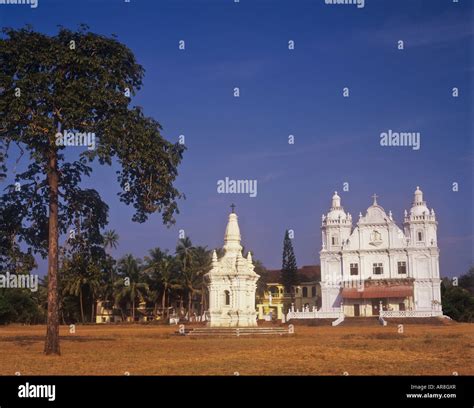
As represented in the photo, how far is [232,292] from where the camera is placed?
40344 millimetres

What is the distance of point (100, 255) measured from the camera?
2630 centimetres

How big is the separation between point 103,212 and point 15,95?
5908mm

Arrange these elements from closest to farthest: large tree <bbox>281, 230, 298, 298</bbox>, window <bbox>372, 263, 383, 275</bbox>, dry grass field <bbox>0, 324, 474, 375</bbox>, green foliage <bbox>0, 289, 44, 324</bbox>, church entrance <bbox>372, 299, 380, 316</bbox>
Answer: dry grass field <bbox>0, 324, 474, 375</bbox> → church entrance <bbox>372, 299, 380, 316</bbox> → green foliage <bbox>0, 289, 44, 324</bbox> → window <bbox>372, 263, 383, 275</bbox> → large tree <bbox>281, 230, 298, 298</bbox>

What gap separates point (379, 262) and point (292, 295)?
14934mm

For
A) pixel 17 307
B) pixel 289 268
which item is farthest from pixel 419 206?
pixel 17 307

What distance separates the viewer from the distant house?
73.1 m

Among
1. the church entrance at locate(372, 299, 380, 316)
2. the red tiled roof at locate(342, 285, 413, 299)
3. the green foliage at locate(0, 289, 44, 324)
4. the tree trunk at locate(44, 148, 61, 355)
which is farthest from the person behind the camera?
the green foliage at locate(0, 289, 44, 324)

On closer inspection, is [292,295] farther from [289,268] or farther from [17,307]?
[17,307]

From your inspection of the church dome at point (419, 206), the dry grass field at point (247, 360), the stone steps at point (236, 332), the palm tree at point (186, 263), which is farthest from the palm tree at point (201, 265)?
the dry grass field at point (247, 360)

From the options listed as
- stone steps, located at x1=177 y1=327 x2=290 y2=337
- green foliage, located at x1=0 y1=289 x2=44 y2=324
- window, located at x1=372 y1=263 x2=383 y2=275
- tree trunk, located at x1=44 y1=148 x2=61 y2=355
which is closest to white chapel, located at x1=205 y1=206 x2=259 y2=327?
stone steps, located at x1=177 y1=327 x2=290 y2=337

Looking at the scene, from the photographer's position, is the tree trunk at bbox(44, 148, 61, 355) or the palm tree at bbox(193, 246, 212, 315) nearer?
the tree trunk at bbox(44, 148, 61, 355)

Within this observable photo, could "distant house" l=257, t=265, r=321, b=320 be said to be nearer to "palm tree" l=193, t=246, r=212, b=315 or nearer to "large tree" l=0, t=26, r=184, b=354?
"palm tree" l=193, t=246, r=212, b=315

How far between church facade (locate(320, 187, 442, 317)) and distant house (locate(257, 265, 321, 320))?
8.15m
